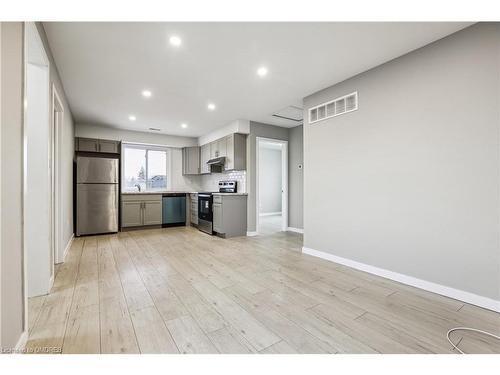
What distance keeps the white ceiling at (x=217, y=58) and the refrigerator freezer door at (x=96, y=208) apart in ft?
6.02

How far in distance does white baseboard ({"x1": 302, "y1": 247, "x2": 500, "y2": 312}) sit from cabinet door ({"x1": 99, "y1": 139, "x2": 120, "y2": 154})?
17.8 feet

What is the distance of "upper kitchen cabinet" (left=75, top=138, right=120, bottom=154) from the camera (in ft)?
16.6

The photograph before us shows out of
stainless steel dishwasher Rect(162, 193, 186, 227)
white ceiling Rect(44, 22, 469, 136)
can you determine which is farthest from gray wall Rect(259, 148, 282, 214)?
white ceiling Rect(44, 22, 469, 136)

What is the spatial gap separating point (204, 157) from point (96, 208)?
2.87 m

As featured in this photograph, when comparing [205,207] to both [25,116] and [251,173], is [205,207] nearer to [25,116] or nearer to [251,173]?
[251,173]

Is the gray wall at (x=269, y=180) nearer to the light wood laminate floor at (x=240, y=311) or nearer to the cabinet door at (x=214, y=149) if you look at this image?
the cabinet door at (x=214, y=149)

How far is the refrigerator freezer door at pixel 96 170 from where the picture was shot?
187 inches

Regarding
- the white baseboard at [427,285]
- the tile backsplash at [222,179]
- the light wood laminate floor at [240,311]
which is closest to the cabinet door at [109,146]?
the tile backsplash at [222,179]

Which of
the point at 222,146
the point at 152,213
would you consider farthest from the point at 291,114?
the point at 152,213

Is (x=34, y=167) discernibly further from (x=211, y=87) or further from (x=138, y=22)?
(x=211, y=87)

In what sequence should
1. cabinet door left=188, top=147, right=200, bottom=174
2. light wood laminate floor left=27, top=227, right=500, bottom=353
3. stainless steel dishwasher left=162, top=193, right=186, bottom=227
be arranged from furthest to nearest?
1. cabinet door left=188, top=147, right=200, bottom=174
2. stainless steel dishwasher left=162, top=193, right=186, bottom=227
3. light wood laminate floor left=27, top=227, right=500, bottom=353

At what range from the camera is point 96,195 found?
4.90 meters

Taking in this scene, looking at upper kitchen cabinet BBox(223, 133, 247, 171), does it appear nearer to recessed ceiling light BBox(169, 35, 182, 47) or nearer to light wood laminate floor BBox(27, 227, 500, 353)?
light wood laminate floor BBox(27, 227, 500, 353)
